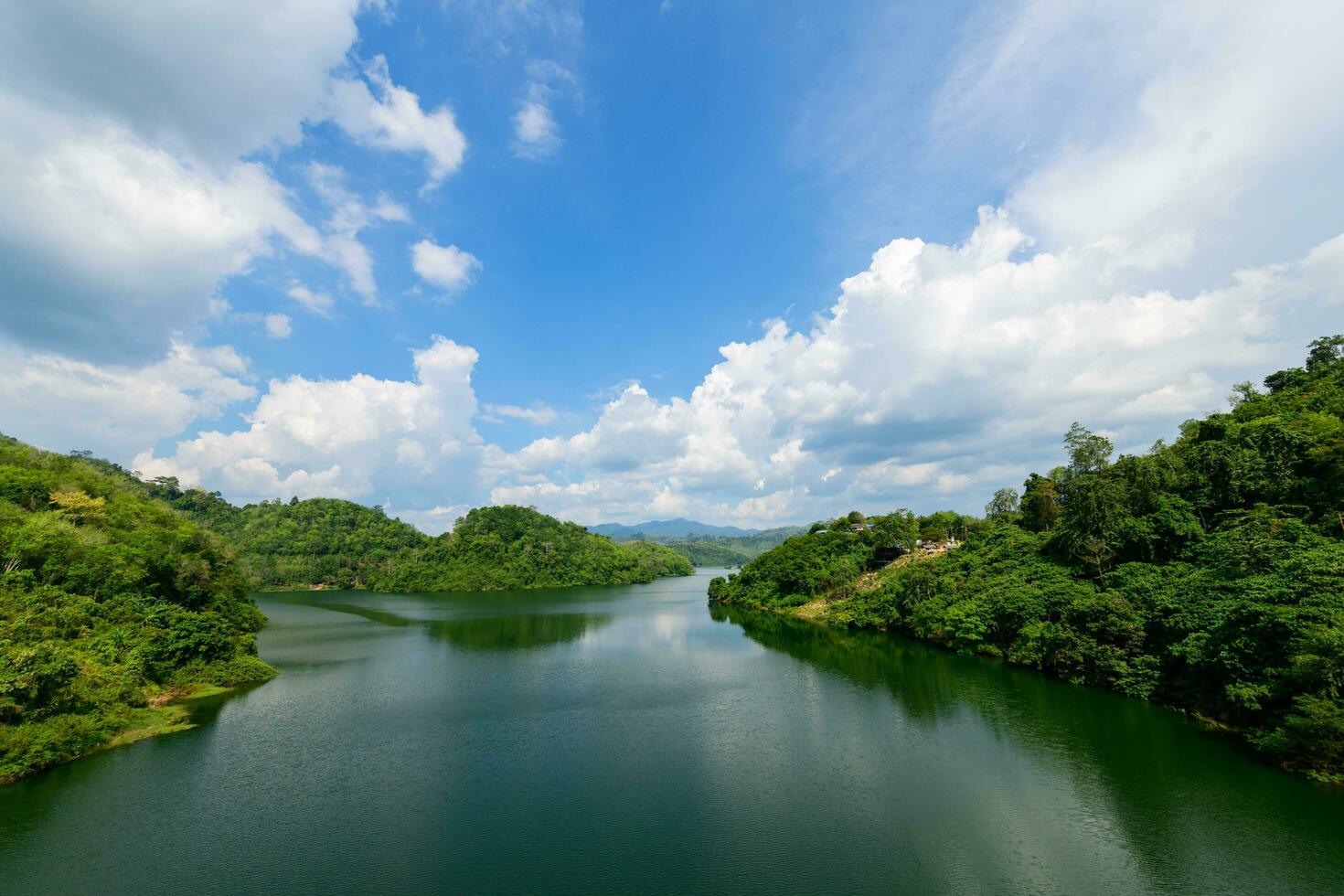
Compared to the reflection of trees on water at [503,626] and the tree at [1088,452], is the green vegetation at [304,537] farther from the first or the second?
the tree at [1088,452]

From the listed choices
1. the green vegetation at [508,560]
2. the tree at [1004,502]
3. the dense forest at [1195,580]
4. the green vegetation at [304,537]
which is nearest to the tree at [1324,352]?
the dense forest at [1195,580]

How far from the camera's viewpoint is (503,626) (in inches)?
2323

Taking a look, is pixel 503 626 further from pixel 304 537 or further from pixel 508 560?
pixel 304 537

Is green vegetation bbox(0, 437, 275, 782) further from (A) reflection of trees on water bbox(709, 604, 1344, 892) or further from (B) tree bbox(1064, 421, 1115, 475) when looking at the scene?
(B) tree bbox(1064, 421, 1115, 475)

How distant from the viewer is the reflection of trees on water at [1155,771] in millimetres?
14430

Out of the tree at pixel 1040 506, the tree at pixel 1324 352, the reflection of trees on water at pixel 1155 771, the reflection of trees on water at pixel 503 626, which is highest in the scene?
the tree at pixel 1324 352

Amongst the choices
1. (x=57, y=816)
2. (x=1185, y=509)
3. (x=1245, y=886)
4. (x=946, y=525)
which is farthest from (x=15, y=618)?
(x=946, y=525)

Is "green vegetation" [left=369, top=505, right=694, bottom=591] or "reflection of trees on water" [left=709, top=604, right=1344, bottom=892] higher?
"green vegetation" [left=369, top=505, right=694, bottom=591]

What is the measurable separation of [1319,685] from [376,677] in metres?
46.8

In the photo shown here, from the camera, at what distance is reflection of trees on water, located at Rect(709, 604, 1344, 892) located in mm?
14430

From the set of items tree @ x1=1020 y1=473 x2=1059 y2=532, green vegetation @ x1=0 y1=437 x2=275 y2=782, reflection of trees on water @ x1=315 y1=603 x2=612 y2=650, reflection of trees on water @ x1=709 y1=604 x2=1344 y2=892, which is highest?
tree @ x1=1020 y1=473 x2=1059 y2=532

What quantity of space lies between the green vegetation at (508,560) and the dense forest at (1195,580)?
79.4 meters

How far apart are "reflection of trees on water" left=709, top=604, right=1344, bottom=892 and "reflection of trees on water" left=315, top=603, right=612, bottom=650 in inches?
1131

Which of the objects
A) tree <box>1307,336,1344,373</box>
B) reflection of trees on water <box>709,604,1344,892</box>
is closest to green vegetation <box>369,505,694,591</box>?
reflection of trees on water <box>709,604,1344,892</box>
